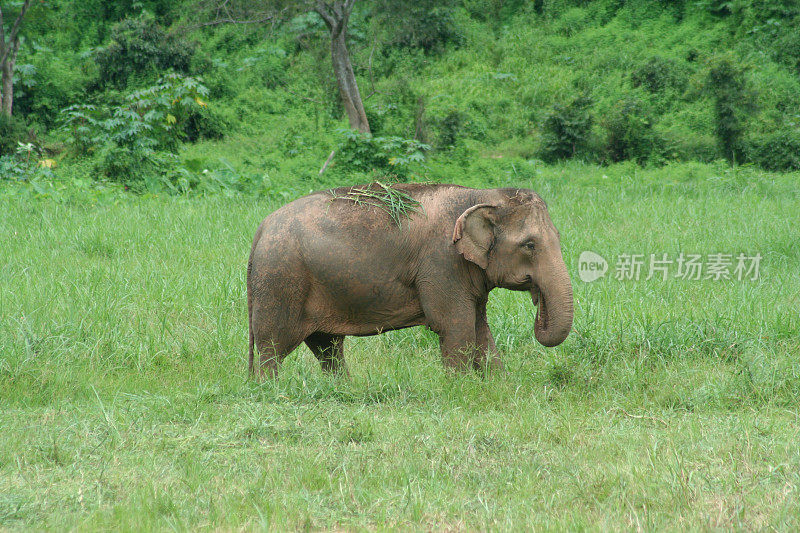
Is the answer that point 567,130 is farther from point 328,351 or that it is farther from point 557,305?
point 557,305

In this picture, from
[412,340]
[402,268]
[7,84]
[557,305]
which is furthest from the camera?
[7,84]

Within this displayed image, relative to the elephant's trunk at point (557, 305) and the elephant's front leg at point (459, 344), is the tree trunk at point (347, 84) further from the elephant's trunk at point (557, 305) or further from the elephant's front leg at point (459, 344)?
the elephant's trunk at point (557, 305)

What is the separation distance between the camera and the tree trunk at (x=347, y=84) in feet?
53.9

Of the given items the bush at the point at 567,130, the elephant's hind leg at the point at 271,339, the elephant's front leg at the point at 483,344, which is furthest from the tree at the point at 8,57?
the elephant's front leg at the point at 483,344

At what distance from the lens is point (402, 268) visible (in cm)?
516

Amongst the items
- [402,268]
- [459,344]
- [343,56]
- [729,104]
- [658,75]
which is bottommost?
[459,344]

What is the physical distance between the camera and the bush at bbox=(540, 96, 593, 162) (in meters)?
16.5

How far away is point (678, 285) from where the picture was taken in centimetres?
788

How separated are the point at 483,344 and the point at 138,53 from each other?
55.4 ft

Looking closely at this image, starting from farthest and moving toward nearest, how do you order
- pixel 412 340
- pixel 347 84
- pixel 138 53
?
pixel 138 53
pixel 347 84
pixel 412 340

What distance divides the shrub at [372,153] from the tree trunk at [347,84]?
179cm

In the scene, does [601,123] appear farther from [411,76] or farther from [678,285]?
[678,285]

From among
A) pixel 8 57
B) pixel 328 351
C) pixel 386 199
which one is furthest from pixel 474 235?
pixel 8 57

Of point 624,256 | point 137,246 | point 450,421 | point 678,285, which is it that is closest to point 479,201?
point 450,421
